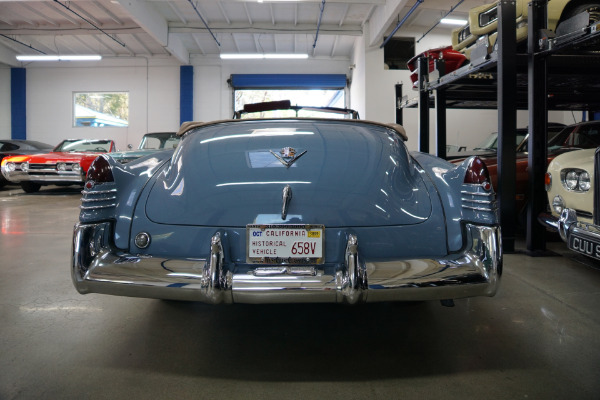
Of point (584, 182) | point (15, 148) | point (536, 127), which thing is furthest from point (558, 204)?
point (15, 148)

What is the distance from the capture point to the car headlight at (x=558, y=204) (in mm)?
3126

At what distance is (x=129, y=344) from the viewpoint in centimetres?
200

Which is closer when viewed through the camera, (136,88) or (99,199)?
(99,199)

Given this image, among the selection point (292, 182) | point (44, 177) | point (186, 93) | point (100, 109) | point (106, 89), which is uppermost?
point (106, 89)

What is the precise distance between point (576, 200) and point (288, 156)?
222 cm

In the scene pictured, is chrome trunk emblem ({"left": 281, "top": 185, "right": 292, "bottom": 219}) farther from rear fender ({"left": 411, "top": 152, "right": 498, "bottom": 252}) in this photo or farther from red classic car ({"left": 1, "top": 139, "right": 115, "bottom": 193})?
red classic car ({"left": 1, "top": 139, "right": 115, "bottom": 193})

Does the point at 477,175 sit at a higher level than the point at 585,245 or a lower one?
higher

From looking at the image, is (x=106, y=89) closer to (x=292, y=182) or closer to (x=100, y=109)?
(x=100, y=109)

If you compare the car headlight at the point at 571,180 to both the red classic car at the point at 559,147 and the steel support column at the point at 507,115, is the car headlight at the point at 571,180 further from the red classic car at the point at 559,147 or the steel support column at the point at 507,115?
the red classic car at the point at 559,147

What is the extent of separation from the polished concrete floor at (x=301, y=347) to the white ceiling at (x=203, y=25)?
28.5 ft

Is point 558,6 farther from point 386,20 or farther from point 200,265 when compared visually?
point 386,20

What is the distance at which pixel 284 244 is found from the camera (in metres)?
1.72

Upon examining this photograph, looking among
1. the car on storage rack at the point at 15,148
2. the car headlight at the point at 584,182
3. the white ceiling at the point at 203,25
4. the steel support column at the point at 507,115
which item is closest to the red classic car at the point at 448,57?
the steel support column at the point at 507,115

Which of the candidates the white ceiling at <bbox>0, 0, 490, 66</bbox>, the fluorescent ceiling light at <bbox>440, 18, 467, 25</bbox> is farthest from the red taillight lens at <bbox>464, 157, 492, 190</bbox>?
the fluorescent ceiling light at <bbox>440, 18, 467, 25</bbox>
